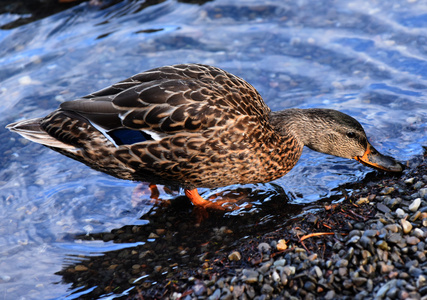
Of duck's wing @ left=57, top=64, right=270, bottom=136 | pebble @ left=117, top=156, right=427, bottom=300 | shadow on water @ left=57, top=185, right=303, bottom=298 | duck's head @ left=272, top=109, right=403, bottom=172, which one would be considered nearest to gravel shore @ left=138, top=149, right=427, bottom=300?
pebble @ left=117, top=156, right=427, bottom=300

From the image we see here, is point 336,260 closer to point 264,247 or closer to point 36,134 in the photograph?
point 264,247

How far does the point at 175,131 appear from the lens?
16.2ft

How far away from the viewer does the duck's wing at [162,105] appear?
493cm

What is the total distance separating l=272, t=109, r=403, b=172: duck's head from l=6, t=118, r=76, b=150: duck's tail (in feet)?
8.21

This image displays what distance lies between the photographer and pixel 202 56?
8.42 meters

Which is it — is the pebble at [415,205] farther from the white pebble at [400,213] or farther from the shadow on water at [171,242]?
the shadow on water at [171,242]

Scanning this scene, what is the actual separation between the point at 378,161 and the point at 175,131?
7.73ft

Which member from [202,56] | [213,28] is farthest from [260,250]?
[213,28]

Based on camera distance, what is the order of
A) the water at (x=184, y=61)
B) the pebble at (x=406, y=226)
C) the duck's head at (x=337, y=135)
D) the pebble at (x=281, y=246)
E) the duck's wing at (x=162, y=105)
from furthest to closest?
the duck's head at (x=337, y=135), the water at (x=184, y=61), the duck's wing at (x=162, y=105), the pebble at (x=281, y=246), the pebble at (x=406, y=226)

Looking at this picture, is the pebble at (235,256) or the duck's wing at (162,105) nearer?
the pebble at (235,256)

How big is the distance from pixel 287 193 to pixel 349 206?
1006 millimetres

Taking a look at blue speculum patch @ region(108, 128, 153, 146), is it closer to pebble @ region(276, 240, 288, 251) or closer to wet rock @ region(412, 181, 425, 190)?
pebble @ region(276, 240, 288, 251)

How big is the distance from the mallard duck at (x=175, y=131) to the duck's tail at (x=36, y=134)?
0.01 meters

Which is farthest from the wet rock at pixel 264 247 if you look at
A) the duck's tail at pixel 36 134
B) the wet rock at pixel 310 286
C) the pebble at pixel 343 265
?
the duck's tail at pixel 36 134
